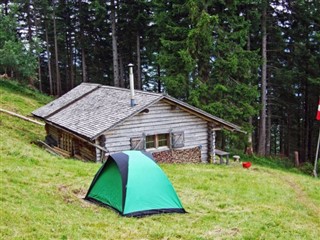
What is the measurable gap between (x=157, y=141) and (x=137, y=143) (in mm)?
1204

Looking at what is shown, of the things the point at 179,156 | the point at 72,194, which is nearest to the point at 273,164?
the point at 179,156

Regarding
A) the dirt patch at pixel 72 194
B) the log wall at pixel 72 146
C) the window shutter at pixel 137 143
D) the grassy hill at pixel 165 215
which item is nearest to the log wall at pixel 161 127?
the window shutter at pixel 137 143

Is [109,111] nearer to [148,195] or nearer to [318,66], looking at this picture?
[148,195]

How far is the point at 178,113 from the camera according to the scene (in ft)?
60.2

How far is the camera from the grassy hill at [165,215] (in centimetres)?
786

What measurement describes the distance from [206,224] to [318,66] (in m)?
21.0

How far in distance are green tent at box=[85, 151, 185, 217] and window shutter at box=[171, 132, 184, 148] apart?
794 centimetres

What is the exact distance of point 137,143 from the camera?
17.2 meters

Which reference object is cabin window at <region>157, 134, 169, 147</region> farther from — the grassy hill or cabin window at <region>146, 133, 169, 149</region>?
the grassy hill

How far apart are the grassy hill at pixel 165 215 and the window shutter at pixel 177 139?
249cm

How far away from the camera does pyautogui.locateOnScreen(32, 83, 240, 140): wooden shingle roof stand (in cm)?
1659

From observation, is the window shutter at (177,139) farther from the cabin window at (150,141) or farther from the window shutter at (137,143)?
the window shutter at (137,143)

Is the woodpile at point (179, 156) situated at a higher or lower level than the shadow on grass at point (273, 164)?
higher

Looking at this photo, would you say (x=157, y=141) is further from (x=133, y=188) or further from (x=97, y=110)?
(x=133, y=188)
